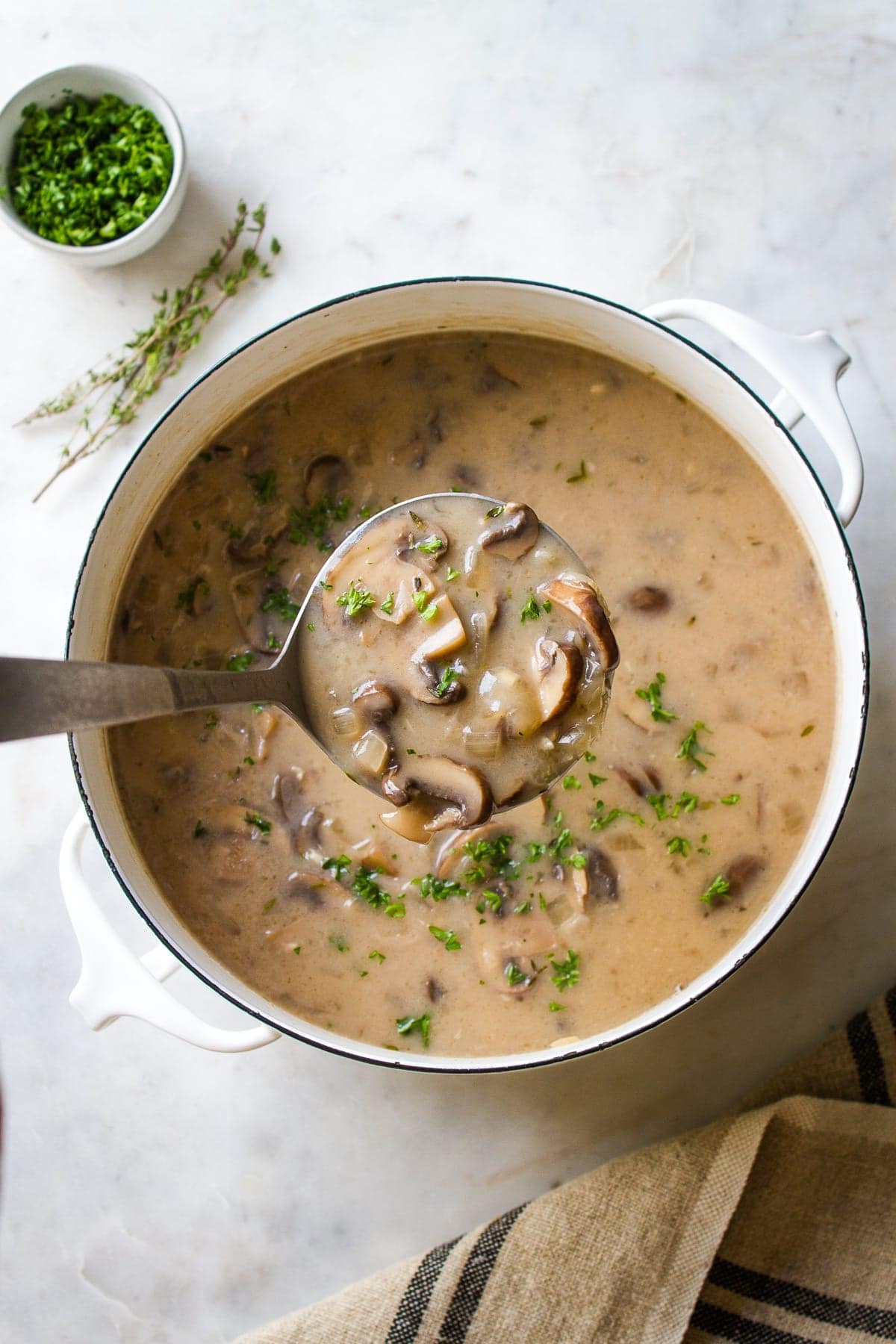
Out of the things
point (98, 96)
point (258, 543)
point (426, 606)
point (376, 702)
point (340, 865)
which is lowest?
point (340, 865)

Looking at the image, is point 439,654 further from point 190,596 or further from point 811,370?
point 811,370

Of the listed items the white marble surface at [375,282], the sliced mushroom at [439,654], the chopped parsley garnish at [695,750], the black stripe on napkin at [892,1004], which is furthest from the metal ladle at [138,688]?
the black stripe on napkin at [892,1004]

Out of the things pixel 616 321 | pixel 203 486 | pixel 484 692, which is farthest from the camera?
pixel 203 486

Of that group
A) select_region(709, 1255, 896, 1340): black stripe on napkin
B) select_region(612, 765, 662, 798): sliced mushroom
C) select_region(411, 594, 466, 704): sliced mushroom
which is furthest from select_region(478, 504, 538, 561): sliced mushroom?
select_region(709, 1255, 896, 1340): black stripe on napkin

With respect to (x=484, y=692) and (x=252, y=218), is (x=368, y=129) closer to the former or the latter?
(x=252, y=218)

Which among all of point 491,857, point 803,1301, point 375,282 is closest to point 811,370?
point 375,282

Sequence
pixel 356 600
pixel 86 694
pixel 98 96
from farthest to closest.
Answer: pixel 98 96 < pixel 356 600 < pixel 86 694

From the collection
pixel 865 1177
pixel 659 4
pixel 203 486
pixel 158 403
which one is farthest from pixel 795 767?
pixel 659 4
